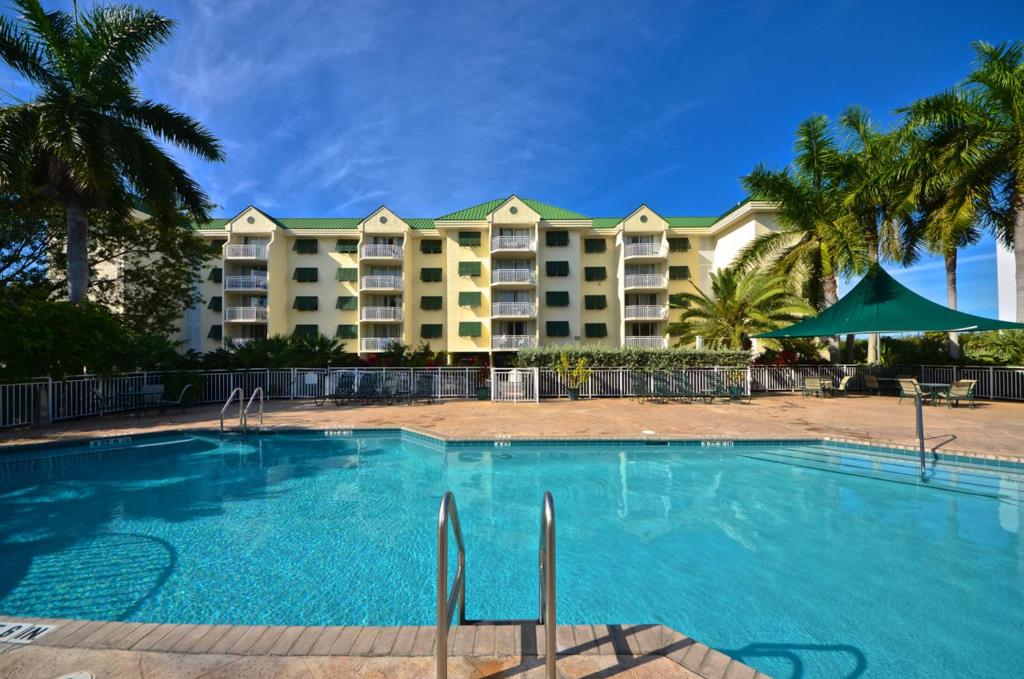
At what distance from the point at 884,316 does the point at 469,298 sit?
2290cm

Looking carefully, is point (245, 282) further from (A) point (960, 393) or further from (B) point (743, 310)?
(A) point (960, 393)

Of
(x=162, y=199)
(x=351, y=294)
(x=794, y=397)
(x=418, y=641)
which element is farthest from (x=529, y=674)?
(x=351, y=294)

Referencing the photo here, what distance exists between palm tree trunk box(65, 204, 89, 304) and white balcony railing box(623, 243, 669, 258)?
2923 cm

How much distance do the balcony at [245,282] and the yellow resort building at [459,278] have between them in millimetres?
96

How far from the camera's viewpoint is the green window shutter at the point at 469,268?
29.6 meters

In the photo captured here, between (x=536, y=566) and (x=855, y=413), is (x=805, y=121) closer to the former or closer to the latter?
(x=855, y=413)

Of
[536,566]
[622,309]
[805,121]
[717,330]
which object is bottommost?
[536,566]

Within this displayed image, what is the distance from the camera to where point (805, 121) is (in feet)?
→ 65.2

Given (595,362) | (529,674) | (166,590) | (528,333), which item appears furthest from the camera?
(528,333)

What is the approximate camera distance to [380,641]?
266cm

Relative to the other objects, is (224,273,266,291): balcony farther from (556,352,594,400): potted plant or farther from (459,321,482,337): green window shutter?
(556,352,594,400): potted plant

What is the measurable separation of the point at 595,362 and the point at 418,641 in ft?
49.5

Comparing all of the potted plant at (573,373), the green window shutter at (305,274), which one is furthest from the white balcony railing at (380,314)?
the potted plant at (573,373)

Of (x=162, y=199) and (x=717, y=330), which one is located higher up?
(x=162, y=199)
